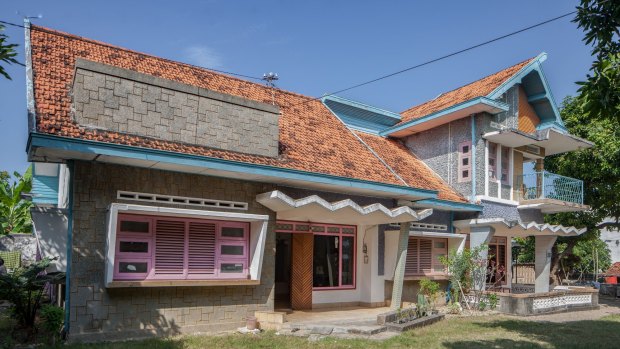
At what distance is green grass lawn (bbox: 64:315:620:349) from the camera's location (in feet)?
29.1

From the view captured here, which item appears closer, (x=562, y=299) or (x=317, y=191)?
(x=317, y=191)

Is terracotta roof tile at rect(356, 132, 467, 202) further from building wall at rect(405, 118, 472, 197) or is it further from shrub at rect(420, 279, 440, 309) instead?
shrub at rect(420, 279, 440, 309)

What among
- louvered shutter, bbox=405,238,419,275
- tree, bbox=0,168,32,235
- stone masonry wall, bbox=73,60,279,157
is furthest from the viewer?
tree, bbox=0,168,32,235

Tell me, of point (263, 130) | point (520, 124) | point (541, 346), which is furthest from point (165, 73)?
point (520, 124)

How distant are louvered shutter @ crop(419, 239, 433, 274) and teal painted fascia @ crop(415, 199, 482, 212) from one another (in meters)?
1.14

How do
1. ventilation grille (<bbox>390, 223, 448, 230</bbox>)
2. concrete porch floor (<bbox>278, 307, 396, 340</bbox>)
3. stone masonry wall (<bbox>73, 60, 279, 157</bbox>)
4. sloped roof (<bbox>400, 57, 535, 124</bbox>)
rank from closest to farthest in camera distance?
stone masonry wall (<bbox>73, 60, 279, 157</bbox>) → concrete porch floor (<bbox>278, 307, 396, 340</bbox>) → ventilation grille (<bbox>390, 223, 448, 230</bbox>) → sloped roof (<bbox>400, 57, 535, 124</bbox>)

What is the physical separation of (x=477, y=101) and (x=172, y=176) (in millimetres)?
9636

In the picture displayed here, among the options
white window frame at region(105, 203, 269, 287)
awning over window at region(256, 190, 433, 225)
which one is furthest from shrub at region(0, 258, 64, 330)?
awning over window at region(256, 190, 433, 225)

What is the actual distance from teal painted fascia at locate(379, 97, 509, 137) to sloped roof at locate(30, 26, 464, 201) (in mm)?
972

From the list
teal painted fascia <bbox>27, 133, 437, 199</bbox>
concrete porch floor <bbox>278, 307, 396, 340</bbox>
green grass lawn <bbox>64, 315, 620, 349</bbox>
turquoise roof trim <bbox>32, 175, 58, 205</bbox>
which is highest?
teal painted fascia <bbox>27, 133, 437, 199</bbox>

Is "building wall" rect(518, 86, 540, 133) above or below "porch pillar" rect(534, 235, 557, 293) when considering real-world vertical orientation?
above

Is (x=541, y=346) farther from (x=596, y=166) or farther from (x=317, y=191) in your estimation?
(x=596, y=166)

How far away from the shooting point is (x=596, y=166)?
1853cm

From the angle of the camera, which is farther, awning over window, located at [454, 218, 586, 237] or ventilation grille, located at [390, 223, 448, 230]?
awning over window, located at [454, 218, 586, 237]
